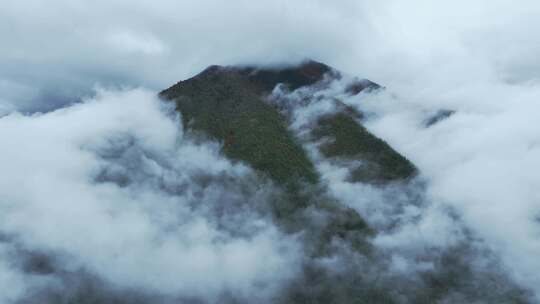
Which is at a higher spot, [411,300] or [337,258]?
[337,258]

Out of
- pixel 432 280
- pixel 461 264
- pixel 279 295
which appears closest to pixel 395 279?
pixel 432 280

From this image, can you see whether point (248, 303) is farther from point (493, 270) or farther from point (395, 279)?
point (493, 270)

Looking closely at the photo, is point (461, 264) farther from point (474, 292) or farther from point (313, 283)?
point (313, 283)

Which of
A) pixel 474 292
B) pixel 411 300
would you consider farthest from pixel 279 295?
pixel 474 292

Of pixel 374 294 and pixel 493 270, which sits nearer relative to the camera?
pixel 374 294

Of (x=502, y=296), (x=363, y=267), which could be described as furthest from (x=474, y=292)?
(x=363, y=267)

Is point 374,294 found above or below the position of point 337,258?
below

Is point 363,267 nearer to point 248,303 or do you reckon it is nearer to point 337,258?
point 337,258

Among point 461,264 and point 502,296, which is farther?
point 461,264
